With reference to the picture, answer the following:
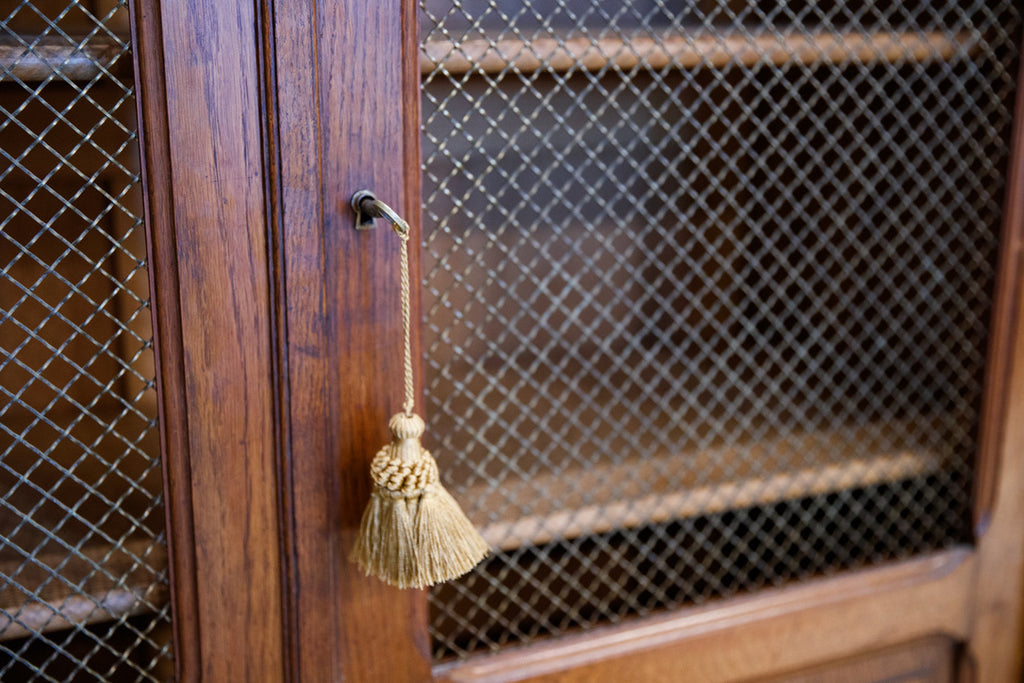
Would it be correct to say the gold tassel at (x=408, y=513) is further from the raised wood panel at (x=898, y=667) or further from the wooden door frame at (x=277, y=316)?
the raised wood panel at (x=898, y=667)

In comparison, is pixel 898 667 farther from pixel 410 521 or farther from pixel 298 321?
pixel 298 321

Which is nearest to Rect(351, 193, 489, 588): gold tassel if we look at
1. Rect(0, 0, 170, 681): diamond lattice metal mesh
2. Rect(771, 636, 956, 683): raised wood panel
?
Rect(0, 0, 170, 681): diamond lattice metal mesh

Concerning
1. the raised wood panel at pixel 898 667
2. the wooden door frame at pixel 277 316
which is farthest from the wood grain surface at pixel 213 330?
the raised wood panel at pixel 898 667

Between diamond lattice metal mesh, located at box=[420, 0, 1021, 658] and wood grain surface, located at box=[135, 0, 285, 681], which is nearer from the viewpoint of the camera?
wood grain surface, located at box=[135, 0, 285, 681]

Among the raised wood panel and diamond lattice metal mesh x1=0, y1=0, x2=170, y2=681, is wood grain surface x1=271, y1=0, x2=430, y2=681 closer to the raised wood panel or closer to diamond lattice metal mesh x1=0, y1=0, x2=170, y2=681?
diamond lattice metal mesh x1=0, y1=0, x2=170, y2=681

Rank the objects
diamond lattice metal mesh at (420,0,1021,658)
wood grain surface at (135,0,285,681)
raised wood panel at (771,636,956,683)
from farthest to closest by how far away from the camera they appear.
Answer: raised wood panel at (771,636,956,683), diamond lattice metal mesh at (420,0,1021,658), wood grain surface at (135,0,285,681)

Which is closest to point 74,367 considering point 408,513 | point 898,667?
point 408,513

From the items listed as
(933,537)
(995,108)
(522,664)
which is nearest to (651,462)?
(522,664)

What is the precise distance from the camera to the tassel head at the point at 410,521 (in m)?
0.55

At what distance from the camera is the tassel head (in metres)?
0.55

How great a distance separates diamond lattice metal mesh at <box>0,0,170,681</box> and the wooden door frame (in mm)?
26

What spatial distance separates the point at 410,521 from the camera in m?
0.56

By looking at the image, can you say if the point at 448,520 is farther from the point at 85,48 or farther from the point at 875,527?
the point at 875,527

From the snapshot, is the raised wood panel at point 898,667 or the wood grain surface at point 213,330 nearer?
the wood grain surface at point 213,330
